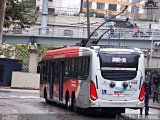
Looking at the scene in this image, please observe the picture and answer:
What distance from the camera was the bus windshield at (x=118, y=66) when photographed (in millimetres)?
20188

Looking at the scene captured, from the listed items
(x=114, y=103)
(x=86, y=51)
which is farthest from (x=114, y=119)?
(x=86, y=51)

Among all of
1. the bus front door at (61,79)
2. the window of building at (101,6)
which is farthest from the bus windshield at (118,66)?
the window of building at (101,6)

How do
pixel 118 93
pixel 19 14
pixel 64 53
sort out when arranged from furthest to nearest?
pixel 19 14 < pixel 64 53 < pixel 118 93

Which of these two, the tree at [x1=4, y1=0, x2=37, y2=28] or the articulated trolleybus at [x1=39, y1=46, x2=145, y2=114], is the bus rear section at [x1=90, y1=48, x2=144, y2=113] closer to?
the articulated trolleybus at [x1=39, y1=46, x2=145, y2=114]

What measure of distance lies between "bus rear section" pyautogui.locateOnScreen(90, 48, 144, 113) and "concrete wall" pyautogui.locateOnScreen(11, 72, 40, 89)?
31.0 m

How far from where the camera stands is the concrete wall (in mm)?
50719

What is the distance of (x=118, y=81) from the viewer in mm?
20172

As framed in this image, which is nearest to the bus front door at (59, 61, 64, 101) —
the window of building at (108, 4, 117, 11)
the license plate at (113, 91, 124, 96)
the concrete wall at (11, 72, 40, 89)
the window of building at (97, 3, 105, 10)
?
the license plate at (113, 91, 124, 96)

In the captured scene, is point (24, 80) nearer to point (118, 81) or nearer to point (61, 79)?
point (61, 79)

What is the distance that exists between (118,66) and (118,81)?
0.69 m

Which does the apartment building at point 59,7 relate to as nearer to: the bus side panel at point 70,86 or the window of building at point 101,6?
the window of building at point 101,6

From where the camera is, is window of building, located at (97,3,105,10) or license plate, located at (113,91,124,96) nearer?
license plate, located at (113,91,124,96)

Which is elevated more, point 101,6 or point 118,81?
point 101,6

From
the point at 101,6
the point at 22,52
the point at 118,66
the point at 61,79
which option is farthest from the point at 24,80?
the point at 101,6
